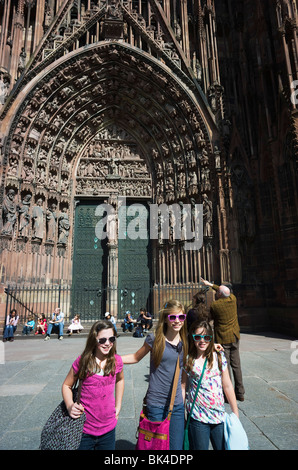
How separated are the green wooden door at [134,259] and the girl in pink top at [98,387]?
1073cm

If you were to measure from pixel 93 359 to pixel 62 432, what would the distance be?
415 millimetres

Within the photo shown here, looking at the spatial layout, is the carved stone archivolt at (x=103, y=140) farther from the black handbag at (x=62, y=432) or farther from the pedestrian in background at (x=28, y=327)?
the black handbag at (x=62, y=432)

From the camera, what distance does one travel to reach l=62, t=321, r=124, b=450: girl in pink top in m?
1.66

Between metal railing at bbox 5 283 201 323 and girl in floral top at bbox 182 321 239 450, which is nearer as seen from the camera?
girl in floral top at bbox 182 321 239 450

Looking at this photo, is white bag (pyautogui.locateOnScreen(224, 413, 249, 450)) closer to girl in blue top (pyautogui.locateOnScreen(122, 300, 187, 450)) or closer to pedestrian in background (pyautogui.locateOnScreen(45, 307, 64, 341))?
girl in blue top (pyautogui.locateOnScreen(122, 300, 187, 450))

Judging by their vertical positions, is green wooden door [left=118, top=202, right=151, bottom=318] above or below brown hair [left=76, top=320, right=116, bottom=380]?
above

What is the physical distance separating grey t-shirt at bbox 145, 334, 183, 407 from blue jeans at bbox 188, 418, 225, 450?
17cm

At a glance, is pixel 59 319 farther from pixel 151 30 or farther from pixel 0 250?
pixel 151 30

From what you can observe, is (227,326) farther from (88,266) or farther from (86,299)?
(88,266)

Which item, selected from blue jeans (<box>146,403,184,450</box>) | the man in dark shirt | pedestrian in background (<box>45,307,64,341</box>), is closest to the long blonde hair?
blue jeans (<box>146,403,184,450</box>)

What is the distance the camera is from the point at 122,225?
1374cm

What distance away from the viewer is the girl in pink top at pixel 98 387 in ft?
5.46

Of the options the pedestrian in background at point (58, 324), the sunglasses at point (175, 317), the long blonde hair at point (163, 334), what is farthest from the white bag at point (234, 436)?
the pedestrian in background at point (58, 324)

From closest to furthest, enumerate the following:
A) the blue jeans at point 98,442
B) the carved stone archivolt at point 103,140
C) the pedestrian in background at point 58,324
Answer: the blue jeans at point 98,442 → the pedestrian in background at point 58,324 → the carved stone archivolt at point 103,140
